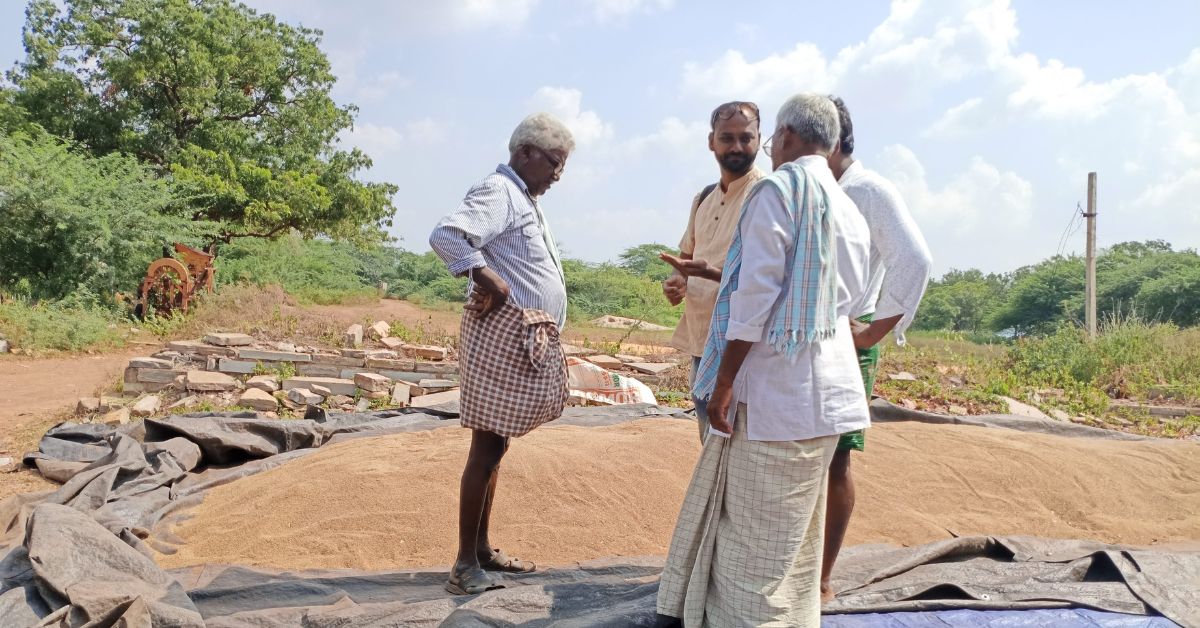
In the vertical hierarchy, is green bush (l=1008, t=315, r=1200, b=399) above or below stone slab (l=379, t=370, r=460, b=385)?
above

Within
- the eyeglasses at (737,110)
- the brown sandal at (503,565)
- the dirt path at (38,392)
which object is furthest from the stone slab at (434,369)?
the eyeglasses at (737,110)

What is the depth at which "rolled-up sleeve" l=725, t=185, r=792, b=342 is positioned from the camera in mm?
1899

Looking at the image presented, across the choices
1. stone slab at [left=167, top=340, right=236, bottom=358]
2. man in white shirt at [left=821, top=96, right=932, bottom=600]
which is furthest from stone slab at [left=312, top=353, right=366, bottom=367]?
man in white shirt at [left=821, top=96, right=932, bottom=600]

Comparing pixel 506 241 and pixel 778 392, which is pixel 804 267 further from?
pixel 506 241

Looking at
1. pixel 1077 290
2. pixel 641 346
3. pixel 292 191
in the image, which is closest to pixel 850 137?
pixel 641 346

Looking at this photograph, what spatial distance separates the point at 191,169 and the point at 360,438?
11.4m

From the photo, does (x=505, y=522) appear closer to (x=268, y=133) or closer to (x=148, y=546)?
(x=148, y=546)

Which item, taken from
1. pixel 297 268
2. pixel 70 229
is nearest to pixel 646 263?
pixel 297 268

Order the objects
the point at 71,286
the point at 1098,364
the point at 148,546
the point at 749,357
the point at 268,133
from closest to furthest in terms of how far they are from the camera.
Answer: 1. the point at 749,357
2. the point at 148,546
3. the point at 1098,364
4. the point at 71,286
5. the point at 268,133

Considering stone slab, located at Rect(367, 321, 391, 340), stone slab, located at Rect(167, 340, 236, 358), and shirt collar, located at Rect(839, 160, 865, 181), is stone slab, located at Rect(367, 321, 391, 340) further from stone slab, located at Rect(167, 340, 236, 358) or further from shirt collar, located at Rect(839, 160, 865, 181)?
shirt collar, located at Rect(839, 160, 865, 181)

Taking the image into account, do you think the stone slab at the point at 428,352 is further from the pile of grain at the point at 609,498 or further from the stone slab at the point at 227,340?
the pile of grain at the point at 609,498

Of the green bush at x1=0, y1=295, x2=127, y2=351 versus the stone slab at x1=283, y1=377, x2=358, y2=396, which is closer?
the stone slab at x1=283, y1=377, x2=358, y2=396

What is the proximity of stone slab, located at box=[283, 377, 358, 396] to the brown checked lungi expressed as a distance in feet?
15.3

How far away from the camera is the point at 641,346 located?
35.2ft
